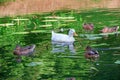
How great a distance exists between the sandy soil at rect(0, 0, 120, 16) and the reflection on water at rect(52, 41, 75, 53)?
563 inches

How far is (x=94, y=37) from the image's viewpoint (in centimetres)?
2183

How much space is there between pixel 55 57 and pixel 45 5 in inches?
797

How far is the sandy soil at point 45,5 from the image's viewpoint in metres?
36.2

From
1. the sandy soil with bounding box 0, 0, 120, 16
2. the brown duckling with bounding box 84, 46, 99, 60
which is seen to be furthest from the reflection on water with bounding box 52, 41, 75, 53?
the sandy soil with bounding box 0, 0, 120, 16

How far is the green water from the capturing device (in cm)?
1545

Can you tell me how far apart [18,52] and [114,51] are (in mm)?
3169

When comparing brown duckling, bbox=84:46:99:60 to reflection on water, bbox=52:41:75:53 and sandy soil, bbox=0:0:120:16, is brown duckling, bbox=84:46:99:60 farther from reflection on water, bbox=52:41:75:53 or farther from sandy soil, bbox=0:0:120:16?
sandy soil, bbox=0:0:120:16

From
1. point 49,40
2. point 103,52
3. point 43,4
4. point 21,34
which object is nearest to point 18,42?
point 49,40

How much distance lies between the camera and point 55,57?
17891 mm

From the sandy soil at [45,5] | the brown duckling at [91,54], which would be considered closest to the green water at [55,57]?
the brown duckling at [91,54]

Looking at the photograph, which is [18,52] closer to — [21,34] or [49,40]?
[49,40]

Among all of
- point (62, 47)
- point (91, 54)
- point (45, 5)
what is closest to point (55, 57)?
point (91, 54)

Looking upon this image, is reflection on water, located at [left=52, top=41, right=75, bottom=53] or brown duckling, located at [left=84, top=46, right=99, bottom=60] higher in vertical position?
brown duckling, located at [left=84, top=46, right=99, bottom=60]

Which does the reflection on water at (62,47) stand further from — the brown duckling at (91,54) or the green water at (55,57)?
the brown duckling at (91,54)
